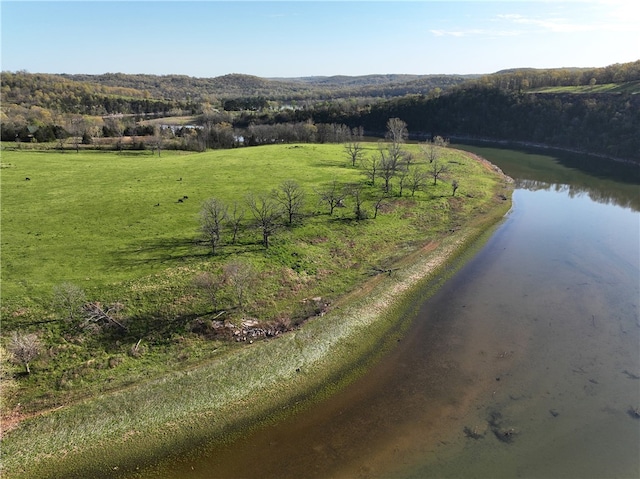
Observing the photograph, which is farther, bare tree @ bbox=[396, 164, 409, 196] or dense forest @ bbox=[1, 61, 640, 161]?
dense forest @ bbox=[1, 61, 640, 161]

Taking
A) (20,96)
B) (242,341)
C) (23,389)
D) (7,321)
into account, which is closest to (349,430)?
(242,341)

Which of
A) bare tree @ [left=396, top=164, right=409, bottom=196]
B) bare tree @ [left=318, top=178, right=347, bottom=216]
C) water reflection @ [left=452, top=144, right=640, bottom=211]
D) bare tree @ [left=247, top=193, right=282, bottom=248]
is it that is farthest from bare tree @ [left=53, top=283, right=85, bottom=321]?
water reflection @ [left=452, top=144, right=640, bottom=211]

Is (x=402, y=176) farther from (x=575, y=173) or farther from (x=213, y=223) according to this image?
(x=575, y=173)

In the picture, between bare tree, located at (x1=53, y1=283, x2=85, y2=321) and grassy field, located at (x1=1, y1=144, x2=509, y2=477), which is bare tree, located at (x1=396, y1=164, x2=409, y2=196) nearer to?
grassy field, located at (x1=1, y1=144, x2=509, y2=477)

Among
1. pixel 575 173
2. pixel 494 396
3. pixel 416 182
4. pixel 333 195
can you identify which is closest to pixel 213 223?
pixel 333 195

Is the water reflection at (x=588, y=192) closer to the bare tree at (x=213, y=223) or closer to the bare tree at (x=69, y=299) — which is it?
the bare tree at (x=213, y=223)

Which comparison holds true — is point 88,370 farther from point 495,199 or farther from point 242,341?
point 495,199
